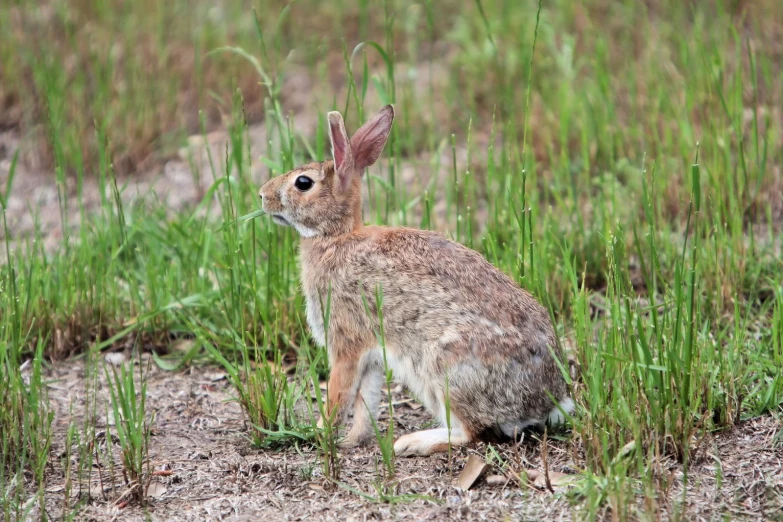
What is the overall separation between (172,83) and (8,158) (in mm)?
1277

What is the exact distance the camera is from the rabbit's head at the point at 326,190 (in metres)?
4.36

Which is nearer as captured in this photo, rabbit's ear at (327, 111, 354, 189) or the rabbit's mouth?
rabbit's ear at (327, 111, 354, 189)

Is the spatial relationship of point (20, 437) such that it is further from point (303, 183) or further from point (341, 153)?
point (341, 153)

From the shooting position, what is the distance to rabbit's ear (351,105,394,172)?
14.2 feet

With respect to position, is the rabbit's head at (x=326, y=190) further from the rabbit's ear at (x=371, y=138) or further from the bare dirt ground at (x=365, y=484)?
the bare dirt ground at (x=365, y=484)

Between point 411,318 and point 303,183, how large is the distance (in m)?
0.79

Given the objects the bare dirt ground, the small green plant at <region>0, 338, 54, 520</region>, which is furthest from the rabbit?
the small green plant at <region>0, 338, 54, 520</region>

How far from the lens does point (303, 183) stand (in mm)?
4379

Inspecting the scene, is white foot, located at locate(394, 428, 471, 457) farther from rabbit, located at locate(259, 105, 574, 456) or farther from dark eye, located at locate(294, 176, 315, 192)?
dark eye, located at locate(294, 176, 315, 192)

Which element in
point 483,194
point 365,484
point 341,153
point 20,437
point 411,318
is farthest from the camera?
point 483,194

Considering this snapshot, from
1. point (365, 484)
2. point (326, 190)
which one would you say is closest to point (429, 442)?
point (365, 484)

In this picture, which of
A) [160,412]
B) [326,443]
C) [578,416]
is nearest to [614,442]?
[578,416]

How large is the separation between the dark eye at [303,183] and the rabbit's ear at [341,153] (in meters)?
0.12

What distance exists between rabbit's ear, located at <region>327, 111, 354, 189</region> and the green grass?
0.37 metres
